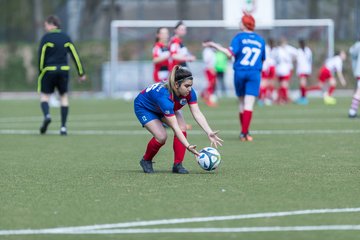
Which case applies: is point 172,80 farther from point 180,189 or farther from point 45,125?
point 45,125

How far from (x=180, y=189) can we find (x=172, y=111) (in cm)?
119

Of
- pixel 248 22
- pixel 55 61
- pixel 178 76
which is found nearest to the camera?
pixel 178 76

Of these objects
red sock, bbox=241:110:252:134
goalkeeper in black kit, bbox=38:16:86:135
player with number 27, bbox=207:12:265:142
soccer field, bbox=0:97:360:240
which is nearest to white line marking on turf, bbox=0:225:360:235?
soccer field, bbox=0:97:360:240

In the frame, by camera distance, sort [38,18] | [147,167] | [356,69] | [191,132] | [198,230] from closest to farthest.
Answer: [198,230]
[147,167]
[191,132]
[356,69]
[38,18]

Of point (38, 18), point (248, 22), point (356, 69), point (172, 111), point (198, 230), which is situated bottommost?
point (198, 230)

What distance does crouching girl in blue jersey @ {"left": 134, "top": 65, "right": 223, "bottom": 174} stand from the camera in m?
11.1

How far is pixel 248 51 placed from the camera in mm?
16984

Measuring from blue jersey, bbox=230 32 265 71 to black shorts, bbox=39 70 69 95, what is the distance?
350 cm

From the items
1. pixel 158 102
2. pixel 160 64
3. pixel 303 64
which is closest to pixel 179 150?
pixel 158 102

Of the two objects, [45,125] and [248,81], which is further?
[45,125]

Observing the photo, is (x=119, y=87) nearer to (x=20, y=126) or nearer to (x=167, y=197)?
(x=20, y=126)

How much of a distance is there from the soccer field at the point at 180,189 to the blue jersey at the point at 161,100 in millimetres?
753

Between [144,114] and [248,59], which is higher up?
[248,59]

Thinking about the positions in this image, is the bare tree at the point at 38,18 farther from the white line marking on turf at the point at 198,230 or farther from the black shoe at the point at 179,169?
the white line marking on turf at the point at 198,230
